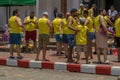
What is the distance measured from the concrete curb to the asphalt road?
24 centimetres

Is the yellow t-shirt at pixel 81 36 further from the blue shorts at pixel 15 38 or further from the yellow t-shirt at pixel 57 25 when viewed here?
the yellow t-shirt at pixel 57 25

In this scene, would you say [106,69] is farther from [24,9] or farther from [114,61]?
[24,9]

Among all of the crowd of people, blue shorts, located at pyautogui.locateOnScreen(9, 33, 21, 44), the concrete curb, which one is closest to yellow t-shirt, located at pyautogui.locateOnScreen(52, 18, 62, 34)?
the crowd of people

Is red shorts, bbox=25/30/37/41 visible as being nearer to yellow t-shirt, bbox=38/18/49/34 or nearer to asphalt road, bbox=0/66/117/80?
yellow t-shirt, bbox=38/18/49/34

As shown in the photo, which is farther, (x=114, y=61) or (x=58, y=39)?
(x=58, y=39)

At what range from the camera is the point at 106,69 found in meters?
13.2

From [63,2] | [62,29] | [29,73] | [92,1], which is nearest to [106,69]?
[29,73]

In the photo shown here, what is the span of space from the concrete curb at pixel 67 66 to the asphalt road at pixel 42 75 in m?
0.24

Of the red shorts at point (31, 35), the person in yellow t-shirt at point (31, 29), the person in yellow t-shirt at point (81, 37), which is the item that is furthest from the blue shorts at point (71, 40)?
the red shorts at point (31, 35)

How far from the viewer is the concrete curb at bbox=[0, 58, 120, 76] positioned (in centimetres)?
1316

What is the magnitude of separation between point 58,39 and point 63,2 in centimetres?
836

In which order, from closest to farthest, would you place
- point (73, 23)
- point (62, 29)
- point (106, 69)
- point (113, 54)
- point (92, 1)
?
point (106, 69), point (73, 23), point (62, 29), point (113, 54), point (92, 1)

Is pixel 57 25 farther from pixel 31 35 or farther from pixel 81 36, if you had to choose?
pixel 81 36

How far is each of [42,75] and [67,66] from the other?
1.24 metres
